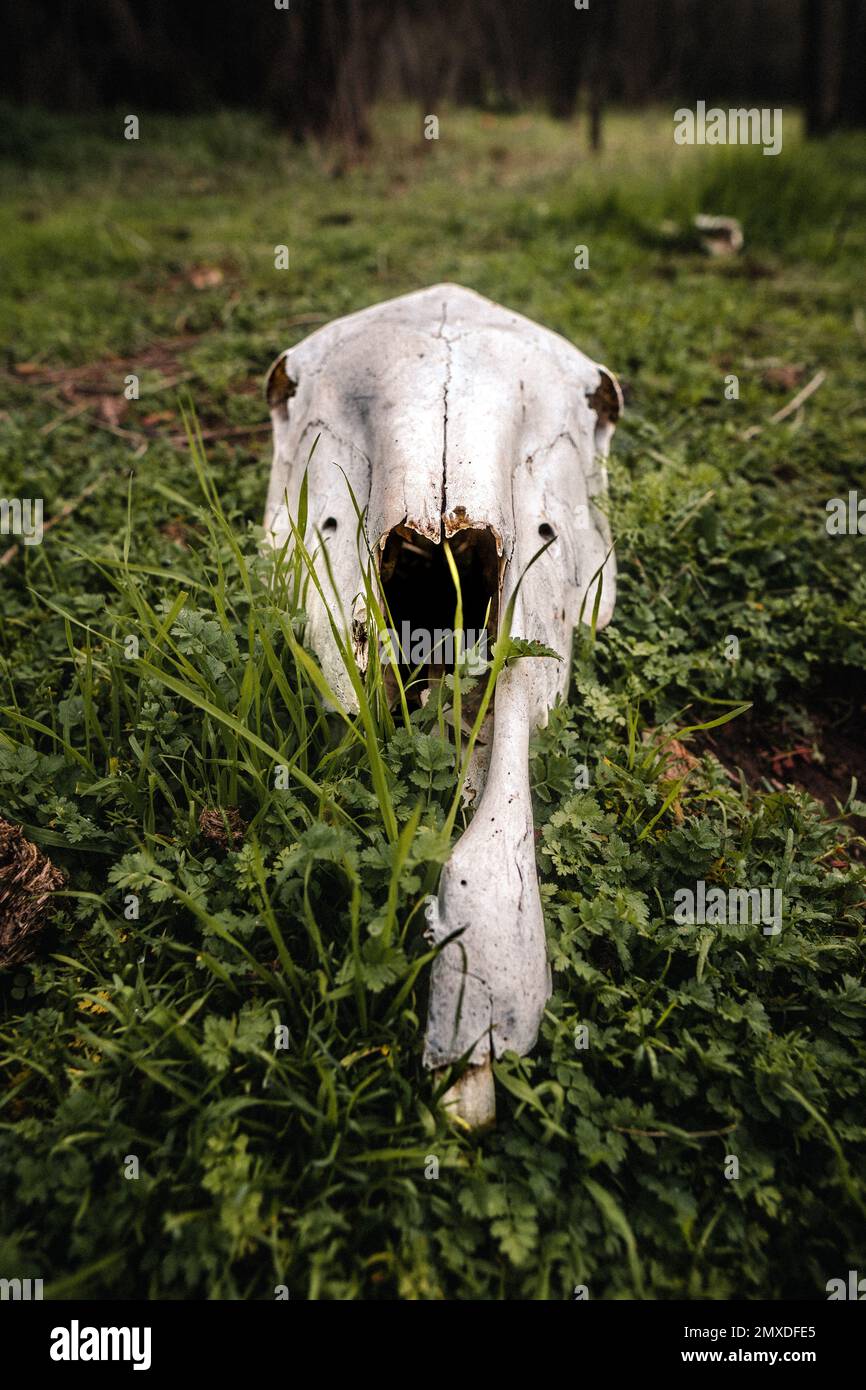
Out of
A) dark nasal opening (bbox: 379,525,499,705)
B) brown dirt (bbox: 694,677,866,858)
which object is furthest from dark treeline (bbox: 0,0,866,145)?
brown dirt (bbox: 694,677,866,858)

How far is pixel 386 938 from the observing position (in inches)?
69.1

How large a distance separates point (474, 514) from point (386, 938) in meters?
1.08

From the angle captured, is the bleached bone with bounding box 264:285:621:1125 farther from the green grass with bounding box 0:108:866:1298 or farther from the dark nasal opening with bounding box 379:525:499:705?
the green grass with bounding box 0:108:866:1298

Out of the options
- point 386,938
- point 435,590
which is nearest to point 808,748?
point 435,590

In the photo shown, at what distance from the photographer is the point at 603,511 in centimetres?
293

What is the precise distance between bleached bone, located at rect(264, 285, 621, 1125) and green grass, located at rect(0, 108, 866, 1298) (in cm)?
11

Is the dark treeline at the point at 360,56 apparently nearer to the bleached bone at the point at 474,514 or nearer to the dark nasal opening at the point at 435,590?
the bleached bone at the point at 474,514

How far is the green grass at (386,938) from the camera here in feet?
5.30

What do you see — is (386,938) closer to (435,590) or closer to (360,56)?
(435,590)

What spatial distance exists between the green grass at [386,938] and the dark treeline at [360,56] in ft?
22.4

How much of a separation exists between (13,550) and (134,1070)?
2231 millimetres

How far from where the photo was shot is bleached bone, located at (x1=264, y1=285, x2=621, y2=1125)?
1767mm

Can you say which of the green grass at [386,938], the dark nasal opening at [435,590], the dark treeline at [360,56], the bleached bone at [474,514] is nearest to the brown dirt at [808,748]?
the green grass at [386,938]

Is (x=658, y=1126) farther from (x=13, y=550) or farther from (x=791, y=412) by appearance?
(x=791, y=412)
